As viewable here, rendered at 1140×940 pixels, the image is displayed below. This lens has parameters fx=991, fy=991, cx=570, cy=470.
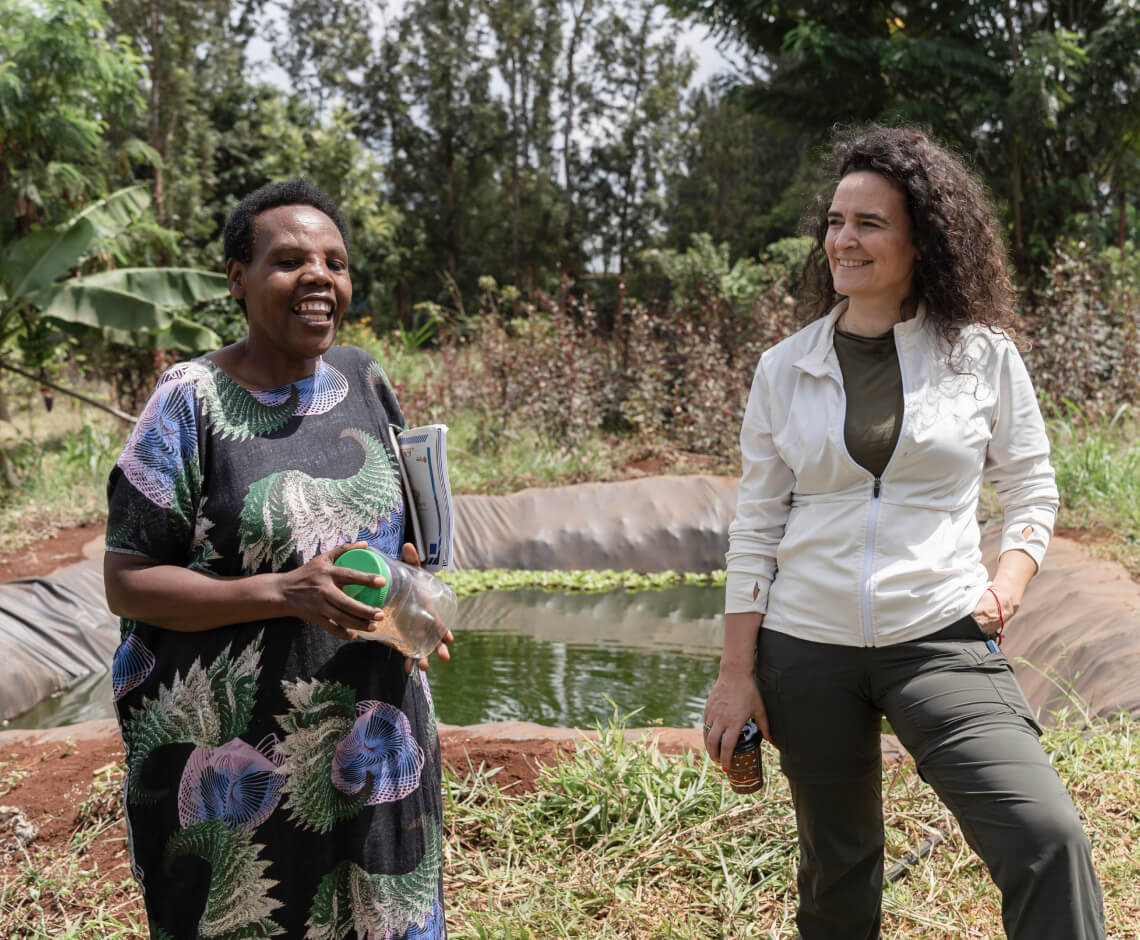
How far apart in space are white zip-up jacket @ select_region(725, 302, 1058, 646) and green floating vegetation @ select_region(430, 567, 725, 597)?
5794mm

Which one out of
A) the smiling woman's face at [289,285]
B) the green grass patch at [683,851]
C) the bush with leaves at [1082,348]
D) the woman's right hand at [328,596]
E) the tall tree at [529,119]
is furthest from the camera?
the tall tree at [529,119]

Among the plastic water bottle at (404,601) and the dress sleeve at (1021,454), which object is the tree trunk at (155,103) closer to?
the plastic water bottle at (404,601)

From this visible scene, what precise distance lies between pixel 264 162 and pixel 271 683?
17910 mm

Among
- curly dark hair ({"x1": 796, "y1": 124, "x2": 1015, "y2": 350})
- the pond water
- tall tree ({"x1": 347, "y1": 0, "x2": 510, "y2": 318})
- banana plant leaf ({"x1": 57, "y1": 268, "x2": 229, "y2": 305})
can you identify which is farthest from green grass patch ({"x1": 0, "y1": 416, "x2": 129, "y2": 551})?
tall tree ({"x1": 347, "y1": 0, "x2": 510, "y2": 318})

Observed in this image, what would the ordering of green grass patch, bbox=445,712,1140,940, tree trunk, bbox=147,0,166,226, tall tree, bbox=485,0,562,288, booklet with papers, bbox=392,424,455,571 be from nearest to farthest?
1. booklet with papers, bbox=392,424,455,571
2. green grass patch, bbox=445,712,1140,940
3. tree trunk, bbox=147,0,166,226
4. tall tree, bbox=485,0,562,288

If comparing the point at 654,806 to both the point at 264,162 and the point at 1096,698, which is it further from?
the point at 264,162

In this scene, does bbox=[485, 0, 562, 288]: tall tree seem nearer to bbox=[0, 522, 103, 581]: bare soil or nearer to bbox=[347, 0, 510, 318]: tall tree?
bbox=[347, 0, 510, 318]: tall tree

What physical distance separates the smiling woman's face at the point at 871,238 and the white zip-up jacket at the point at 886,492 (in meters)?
0.10

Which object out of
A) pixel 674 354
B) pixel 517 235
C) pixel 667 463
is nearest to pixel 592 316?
pixel 674 354

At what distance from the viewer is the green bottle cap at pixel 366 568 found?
1600 mm

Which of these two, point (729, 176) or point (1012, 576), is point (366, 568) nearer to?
point (1012, 576)

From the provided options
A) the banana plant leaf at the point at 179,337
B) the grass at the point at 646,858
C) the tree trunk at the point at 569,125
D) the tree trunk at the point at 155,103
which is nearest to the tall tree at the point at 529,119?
the tree trunk at the point at 569,125

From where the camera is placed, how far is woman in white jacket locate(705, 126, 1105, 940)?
1.79 m

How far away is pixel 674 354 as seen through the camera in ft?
36.3
